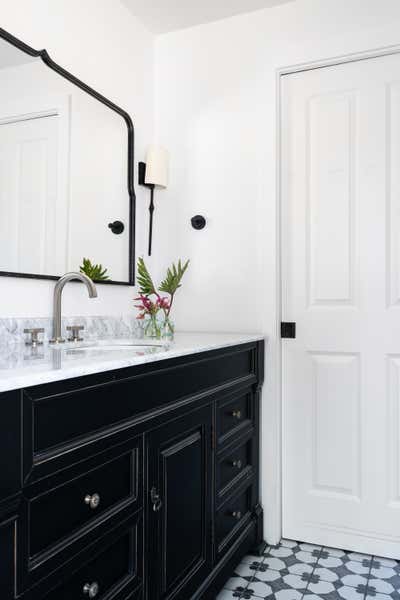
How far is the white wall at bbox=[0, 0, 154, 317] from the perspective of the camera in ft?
5.50

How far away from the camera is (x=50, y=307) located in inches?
70.3

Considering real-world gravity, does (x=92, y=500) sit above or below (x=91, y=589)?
above

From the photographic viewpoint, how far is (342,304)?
2.21 metres

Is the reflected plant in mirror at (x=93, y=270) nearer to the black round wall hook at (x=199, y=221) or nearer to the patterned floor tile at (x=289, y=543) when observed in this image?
the black round wall hook at (x=199, y=221)

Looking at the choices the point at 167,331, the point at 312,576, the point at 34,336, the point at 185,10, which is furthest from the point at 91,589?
the point at 185,10

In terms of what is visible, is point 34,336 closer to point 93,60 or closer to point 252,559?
point 93,60

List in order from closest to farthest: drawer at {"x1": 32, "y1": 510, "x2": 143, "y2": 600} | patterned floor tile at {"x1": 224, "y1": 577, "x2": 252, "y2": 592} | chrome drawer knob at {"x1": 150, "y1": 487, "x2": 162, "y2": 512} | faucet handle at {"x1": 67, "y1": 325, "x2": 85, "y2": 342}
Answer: drawer at {"x1": 32, "y1": 510, "x2": 143, "y2": 600}
chrome drawer knob at {"x1": 150, "y1": 487, "x2": 162, "y2": 512}
faucet handle at {"x1": 67, "y1": 325, "x2": 85, "y2": 342}
patterned floor tile at {"x1": 224, "y1": 577, "x2": 252, "y2": 592}

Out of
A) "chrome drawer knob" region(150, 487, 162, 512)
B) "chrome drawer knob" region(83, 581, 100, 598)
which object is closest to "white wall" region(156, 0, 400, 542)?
"chrome drawer knob" region(150, 487, 162, 512)

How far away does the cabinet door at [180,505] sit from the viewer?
133 cm

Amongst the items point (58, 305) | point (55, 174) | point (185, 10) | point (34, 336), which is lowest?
point (34, 336)

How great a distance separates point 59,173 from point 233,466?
1266mm

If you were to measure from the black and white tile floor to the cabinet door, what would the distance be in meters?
0.34

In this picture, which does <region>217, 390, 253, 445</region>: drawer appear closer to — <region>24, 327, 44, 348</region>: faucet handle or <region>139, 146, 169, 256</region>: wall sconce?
<region>24, 327, 44, 348</region>: faucet handle

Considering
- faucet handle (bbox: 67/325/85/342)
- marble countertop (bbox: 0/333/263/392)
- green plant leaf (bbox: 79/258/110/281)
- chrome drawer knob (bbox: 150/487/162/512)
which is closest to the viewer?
marble countertop (bbox: 0/333/263/392)
